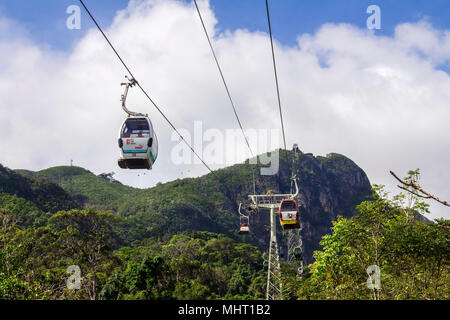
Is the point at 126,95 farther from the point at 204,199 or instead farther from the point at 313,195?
the point at 313,195

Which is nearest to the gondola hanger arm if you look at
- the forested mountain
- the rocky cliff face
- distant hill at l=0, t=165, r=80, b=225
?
the forested mountain

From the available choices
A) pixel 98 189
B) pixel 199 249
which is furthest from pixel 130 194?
pixel 199 249

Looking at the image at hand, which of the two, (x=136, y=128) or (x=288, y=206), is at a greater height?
(x=136, y=128)

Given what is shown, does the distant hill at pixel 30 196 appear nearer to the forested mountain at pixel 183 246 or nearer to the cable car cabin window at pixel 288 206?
the forested mountain at pixel 183 246

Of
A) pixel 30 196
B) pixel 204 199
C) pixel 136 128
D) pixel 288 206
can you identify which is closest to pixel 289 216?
pixel 288 206

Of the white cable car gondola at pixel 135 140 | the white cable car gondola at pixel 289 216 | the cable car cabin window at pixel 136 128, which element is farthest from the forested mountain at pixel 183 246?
the cable car cabin window at pixel 136 128

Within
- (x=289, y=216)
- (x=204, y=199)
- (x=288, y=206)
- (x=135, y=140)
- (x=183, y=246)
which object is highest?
(x=204, y=199)

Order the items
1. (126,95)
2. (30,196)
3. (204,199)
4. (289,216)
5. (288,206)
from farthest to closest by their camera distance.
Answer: (204,199) → (30,196) → (288,206) → (289,216) → (126,95)

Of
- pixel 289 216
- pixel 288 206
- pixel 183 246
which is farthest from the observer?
pixel 183 246
